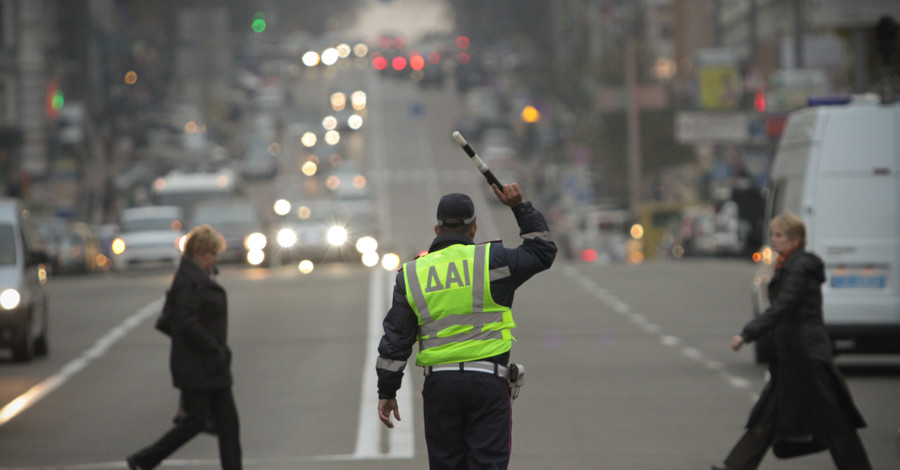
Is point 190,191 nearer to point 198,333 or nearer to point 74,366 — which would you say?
point 74,366

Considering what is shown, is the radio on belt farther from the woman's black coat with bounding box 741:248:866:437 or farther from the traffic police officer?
the woman's black coat with bounding box 741:248:866:437

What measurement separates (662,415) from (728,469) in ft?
13.1

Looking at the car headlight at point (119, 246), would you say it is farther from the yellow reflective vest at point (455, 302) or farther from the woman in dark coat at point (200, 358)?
the yellow reflective vest at point (455, 302)

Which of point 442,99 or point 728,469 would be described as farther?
point 442,99

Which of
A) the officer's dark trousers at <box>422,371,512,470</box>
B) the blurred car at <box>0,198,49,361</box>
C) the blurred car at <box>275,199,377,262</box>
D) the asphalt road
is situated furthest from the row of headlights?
the officer's dark trousers at <box>422,371,512,470</box>

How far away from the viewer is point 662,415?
13422 millimetres

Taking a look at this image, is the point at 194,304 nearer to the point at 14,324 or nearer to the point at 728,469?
the point at 728,469

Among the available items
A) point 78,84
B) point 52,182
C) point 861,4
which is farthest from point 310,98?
point 861,4

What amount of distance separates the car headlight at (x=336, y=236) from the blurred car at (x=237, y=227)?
→ 1511mm

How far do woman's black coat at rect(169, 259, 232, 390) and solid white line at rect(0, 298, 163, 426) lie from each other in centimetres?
455

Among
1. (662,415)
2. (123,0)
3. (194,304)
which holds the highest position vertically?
(123,0)

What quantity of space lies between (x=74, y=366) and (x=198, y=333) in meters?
8.92

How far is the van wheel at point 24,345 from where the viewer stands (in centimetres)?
1789

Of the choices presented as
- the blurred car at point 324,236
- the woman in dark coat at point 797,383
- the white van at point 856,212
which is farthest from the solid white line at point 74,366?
the blurred car at point 324,236
